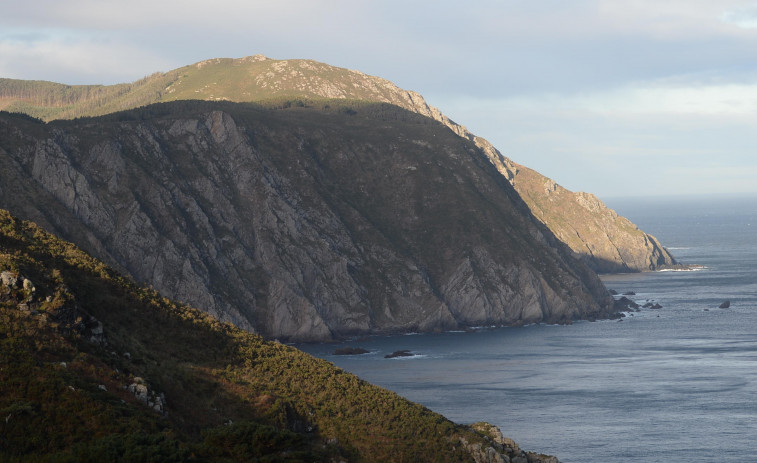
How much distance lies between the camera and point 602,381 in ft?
435

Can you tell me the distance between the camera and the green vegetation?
48469mm

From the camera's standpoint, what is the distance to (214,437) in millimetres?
53250

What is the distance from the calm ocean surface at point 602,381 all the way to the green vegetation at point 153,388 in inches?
1201

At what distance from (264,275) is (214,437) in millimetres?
132514

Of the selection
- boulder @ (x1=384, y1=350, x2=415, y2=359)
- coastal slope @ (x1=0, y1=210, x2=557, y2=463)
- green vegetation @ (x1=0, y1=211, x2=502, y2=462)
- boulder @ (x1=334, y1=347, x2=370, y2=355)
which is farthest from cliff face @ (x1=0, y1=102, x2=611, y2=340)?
green vegetation @ (x1=0, y1=211, x2=502, y2=462)

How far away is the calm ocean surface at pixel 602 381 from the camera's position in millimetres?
99250

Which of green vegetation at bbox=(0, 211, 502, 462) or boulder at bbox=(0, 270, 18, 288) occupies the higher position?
boulder at bbox=(0, 270, 18, 288)

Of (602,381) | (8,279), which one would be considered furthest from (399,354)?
(8,279)

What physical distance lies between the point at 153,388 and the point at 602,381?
8618 cm

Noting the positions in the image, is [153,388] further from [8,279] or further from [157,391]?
[8,279]

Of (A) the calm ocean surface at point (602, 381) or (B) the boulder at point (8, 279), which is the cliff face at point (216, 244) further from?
(B) the boulder at point (8, 279)

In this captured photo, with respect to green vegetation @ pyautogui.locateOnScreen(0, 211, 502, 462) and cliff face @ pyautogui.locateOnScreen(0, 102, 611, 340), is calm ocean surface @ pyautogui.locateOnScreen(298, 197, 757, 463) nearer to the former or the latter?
cliff face @ pyautogui.locateOnScreen(0, 102, 611, 340)

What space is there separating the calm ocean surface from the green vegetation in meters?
30.5

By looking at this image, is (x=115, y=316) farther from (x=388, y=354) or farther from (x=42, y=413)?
(x=388, y=354)
